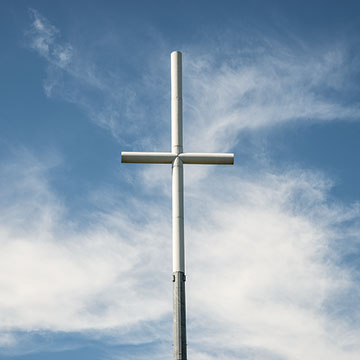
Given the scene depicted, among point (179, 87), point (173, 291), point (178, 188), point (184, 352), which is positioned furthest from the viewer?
point (179, 87)

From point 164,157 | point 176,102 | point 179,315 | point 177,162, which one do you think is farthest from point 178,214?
point 176,102

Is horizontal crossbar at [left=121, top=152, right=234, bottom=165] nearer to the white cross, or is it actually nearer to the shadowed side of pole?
the white cross

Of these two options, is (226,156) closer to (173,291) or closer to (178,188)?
(178,188)

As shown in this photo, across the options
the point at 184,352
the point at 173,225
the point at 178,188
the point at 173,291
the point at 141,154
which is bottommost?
the point at 184,352

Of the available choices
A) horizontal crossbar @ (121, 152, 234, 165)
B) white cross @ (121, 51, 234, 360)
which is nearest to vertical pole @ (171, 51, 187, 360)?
white cross @ (121, 51, 234, 360)

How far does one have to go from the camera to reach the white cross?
23.2m

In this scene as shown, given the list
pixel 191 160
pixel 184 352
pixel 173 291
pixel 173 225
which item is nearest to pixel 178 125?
pixel 191 160

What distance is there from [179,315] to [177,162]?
6.62 metres

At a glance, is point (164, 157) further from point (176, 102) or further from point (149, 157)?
point (176, 102)

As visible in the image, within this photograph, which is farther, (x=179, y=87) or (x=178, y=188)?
(x=179, y=87)

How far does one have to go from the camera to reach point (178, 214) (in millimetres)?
25328

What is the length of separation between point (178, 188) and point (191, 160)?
151 cm

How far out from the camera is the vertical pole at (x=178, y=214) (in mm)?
22828

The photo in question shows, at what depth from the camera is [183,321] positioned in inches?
910
